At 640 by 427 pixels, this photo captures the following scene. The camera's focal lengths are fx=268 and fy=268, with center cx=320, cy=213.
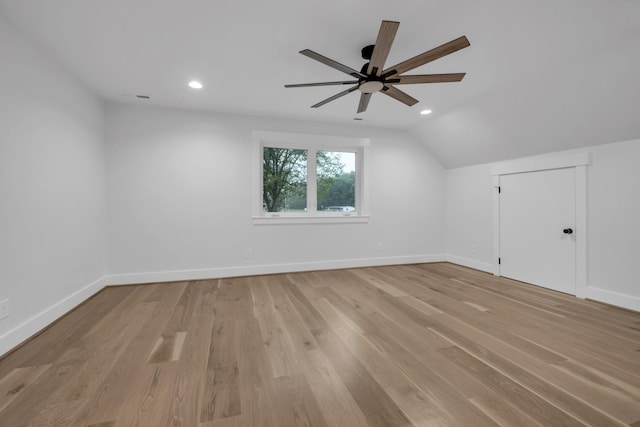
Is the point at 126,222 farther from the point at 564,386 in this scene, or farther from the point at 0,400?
the point at 564,386

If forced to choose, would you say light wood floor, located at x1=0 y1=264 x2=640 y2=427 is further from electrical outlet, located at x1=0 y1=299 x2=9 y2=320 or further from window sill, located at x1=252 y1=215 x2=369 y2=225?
window sill, located at x1=252 y1=215 x2=369 y2=225

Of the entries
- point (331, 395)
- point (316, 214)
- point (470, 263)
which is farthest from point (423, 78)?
point (470, 263)

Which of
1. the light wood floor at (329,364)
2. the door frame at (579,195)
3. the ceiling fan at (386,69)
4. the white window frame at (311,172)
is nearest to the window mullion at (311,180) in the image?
the white window frame at (311,172)

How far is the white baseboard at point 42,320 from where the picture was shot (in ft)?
6.40

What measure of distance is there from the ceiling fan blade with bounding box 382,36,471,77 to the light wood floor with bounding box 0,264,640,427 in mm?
2039

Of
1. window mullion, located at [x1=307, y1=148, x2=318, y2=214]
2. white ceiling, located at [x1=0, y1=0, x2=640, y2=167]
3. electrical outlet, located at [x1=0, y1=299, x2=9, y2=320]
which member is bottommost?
electrical outlet, located at [x1=0, y1=299, x2=9, y2=320]

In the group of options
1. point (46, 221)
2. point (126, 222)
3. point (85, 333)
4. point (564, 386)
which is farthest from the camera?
point (126, 222)

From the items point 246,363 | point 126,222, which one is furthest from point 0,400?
point 126,222

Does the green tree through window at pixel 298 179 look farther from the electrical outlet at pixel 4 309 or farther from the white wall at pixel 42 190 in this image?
the electrical outlet at pixel 4 309

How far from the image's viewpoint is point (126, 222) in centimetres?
357

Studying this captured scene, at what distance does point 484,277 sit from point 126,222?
201 inches

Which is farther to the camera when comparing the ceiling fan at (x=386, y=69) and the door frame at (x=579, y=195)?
the door frame at (x=579, y=195)

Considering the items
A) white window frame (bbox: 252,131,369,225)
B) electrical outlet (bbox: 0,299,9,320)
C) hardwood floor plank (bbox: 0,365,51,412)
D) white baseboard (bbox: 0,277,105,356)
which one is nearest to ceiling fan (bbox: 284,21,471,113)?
white window frame (bbox: 252,131,369,225)

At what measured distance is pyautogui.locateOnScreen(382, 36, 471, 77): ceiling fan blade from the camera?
5.40 ft
